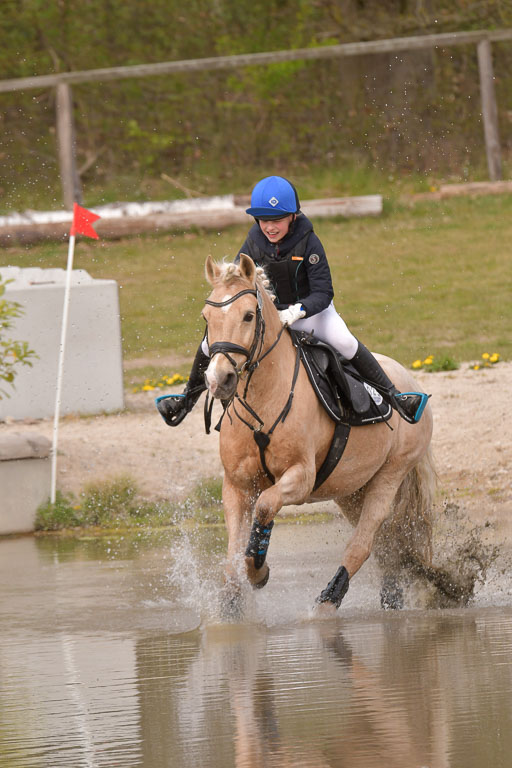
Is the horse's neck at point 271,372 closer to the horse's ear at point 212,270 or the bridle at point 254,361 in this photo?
the bridle at point 254,361

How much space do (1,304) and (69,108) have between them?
363 inches

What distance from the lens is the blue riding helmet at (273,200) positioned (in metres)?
6.66

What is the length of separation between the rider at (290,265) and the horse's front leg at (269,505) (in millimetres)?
783

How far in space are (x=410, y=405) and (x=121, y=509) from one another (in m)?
3.62

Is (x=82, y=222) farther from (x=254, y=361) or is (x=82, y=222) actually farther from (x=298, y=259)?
(x=254, y=361)

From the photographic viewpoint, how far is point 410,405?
778 centimetres

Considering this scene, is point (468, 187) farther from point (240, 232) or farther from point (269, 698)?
point (269, 698)

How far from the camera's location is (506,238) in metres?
19.0

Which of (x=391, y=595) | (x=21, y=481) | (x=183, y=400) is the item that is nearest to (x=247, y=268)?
(x=183, y=400)

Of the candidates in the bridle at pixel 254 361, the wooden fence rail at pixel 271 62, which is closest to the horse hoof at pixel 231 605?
the bridle at pixel 254 361

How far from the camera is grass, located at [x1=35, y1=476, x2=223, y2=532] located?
34.4 feet

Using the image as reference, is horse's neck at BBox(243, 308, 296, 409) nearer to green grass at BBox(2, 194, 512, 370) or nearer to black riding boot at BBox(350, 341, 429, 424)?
black riding boot at BBox(350, 341, 429, 424)

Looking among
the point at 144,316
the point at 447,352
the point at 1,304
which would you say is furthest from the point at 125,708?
the point at 144,316

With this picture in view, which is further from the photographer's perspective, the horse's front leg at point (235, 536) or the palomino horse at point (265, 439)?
the horse's front leg at point (235, 536)
